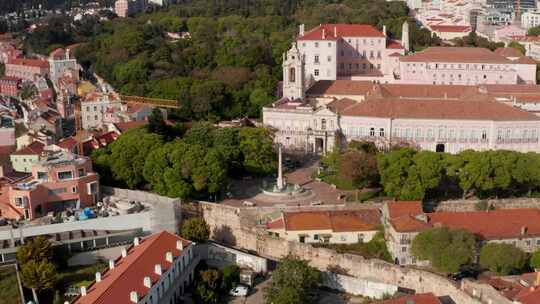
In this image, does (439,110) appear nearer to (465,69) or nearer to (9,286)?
(465,69)

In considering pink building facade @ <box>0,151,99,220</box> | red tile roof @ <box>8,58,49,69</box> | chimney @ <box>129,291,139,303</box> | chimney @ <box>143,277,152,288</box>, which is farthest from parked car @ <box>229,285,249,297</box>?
red tile roof @ <box>8,58,49,69</box>

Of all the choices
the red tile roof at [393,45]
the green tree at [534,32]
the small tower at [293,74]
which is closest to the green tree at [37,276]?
the small tower at [293,74]

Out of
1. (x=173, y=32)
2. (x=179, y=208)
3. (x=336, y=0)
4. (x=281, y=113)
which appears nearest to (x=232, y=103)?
(x=281, y=113)

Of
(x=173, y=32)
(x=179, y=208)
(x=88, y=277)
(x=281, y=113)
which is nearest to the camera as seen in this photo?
(x=88, y=277)

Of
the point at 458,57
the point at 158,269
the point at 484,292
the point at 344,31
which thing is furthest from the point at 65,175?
the point at 458,57

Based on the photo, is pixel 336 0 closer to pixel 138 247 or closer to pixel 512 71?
pixel 512 71

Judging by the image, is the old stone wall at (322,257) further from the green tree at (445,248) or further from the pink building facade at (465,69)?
the pink building facade at (465,69)
